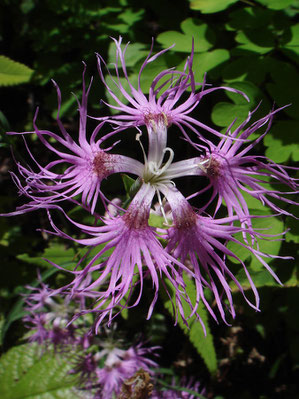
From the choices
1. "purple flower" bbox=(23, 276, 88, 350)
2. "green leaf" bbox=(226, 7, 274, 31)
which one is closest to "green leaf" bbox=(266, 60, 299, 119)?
"green leaf" bbox=(226, 7, 274, 31)

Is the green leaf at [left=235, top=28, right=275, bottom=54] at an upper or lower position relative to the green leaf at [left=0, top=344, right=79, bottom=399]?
upper

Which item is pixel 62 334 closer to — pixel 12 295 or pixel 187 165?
pixel 12 295

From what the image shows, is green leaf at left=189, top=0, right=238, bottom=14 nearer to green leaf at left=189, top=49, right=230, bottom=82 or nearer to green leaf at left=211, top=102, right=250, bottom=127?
green leaf at left=189, top=49, right=230, bottom=82

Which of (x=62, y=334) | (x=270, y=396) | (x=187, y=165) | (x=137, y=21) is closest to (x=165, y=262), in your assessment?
(x=187, y=165)

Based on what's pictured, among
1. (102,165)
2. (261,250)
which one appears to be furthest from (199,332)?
(102,165)

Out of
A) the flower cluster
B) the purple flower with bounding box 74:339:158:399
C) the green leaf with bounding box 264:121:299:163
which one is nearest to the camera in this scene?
the flower cluster

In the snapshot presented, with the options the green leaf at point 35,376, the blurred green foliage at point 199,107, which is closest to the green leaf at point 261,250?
the blurred green foliage at point 199,107

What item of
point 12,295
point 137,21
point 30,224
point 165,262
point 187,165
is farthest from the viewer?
point 30,224
